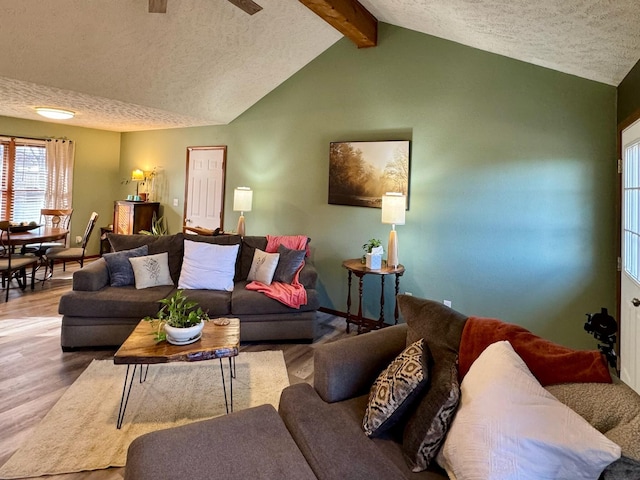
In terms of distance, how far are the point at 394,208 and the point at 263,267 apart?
1490 millimetres

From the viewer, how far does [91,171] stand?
700 centimetres

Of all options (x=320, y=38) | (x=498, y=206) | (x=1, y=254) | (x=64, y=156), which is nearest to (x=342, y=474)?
(x=498, y=206)

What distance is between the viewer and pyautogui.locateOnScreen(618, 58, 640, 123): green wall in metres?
2.55

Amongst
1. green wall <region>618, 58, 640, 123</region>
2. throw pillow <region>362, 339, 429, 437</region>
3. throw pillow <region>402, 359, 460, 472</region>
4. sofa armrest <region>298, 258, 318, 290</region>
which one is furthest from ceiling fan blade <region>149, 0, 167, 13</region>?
green wall <region>618, 58, 640, 123</region>

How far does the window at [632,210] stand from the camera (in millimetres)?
2623

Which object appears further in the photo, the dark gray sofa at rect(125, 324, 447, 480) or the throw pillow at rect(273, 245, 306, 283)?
the throw pillow at rect(273, 245, 306, 283)

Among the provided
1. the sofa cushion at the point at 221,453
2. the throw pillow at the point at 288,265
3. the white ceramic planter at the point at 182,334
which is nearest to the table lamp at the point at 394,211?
the throw pillow at the point at 288,265

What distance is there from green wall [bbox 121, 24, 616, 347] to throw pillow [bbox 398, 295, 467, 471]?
86.9 inches

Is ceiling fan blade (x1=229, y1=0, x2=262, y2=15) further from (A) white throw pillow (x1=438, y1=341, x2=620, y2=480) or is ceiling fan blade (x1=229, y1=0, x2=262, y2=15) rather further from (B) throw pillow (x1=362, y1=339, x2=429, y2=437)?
(A) white throw pillow (x1=438, y1=341, x2=620, y2=480)

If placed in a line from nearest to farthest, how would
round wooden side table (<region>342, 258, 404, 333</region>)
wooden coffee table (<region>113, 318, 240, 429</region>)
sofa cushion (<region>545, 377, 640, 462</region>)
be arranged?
sofa cushion (<region>545, 377, 640, 462</region>), wooden coffee table (<region>113, 318, 240, 429</region>), round wooden side table (<region>342, 258, 404, 333</region>)

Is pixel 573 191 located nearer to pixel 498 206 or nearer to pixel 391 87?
pixel 498 206

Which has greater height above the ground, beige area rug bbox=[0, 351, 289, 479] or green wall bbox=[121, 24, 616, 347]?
green wall bbox=[121, 24, 616, 347]

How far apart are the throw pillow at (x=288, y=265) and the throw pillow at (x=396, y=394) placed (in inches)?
91.9

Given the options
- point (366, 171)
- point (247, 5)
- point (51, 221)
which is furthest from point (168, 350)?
point (51, 221)
